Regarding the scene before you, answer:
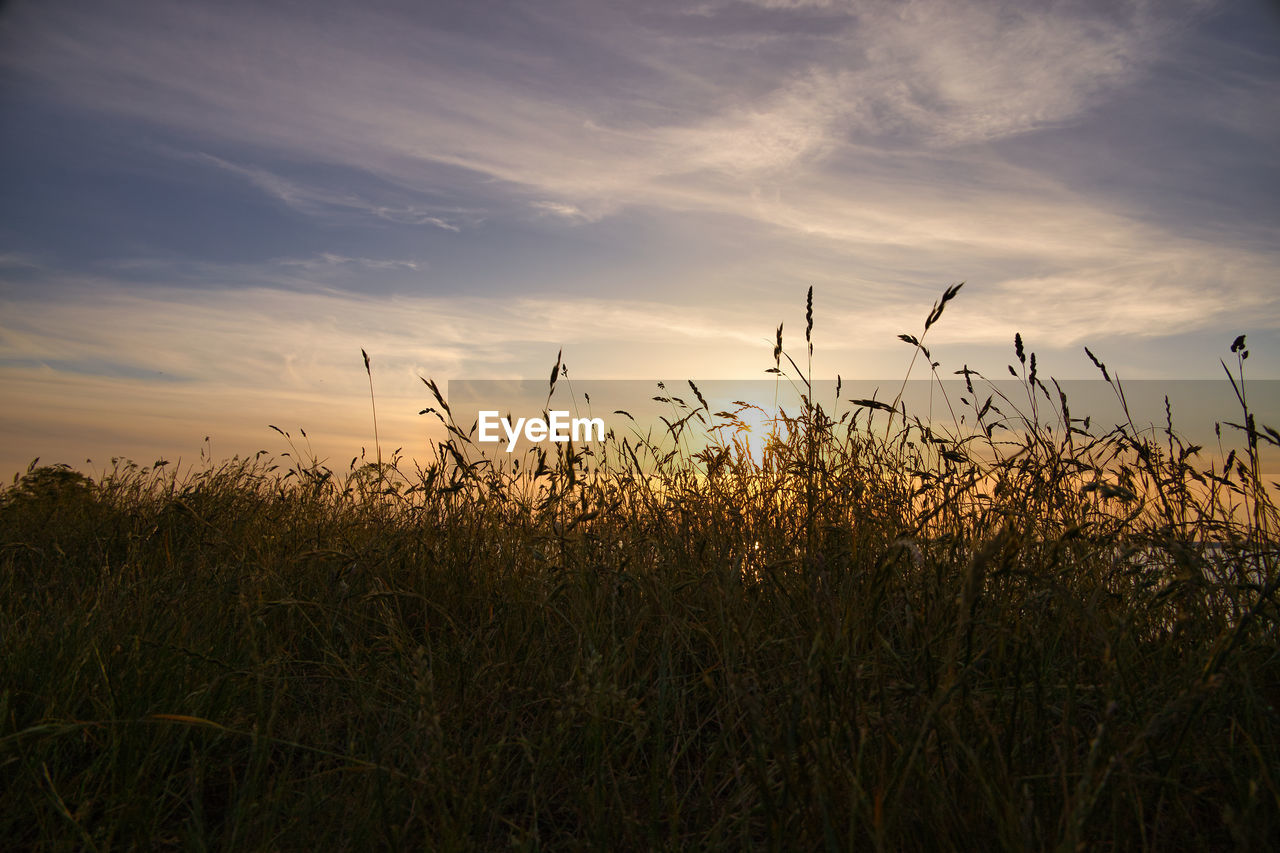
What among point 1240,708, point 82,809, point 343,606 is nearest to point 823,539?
point 1240,708

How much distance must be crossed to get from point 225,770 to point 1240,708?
2609 millimetres

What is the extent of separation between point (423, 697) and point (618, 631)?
3.93 feet

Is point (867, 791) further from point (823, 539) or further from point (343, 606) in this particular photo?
point (343, 606)

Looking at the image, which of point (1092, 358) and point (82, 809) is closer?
point (82, 809)

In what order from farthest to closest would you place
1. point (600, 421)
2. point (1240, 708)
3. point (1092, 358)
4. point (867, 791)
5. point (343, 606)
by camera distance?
point (600, 421), point (1092, 358), point (343, 606), point (1240, 708), point (867, 791)

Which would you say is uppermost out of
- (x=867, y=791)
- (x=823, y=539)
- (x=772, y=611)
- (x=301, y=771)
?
(x=823, y=539)

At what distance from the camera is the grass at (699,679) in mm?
1521

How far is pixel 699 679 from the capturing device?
7.82ft

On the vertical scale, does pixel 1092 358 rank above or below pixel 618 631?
above

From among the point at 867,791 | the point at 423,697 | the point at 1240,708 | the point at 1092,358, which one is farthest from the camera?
the point at 1092,358

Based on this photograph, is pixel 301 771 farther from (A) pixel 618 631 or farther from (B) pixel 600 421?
(B) pixel 600 421

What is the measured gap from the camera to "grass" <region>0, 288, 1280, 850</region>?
152 centimetres

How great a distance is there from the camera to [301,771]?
205cm

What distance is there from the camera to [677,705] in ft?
6.72
